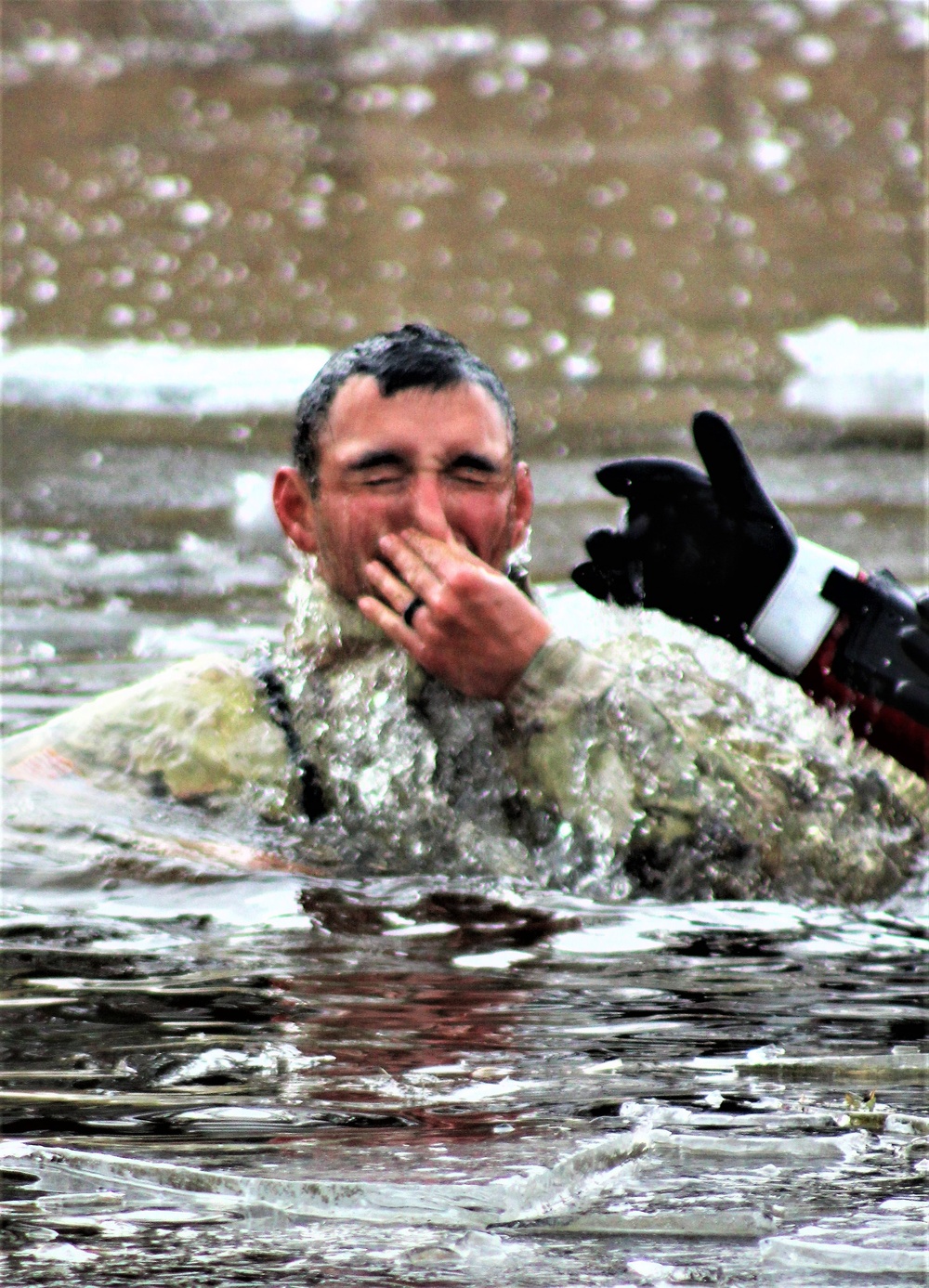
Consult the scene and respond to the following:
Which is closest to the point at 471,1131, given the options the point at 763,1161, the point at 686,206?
the point at 763,1161

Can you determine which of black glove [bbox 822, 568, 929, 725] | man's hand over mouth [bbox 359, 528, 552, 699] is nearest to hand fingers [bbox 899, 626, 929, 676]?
black glove [bbox 822, 568, 929, 725]

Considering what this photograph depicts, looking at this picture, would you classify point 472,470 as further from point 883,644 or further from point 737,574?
point 883,644

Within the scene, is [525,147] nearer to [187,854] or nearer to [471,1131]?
[187,854]

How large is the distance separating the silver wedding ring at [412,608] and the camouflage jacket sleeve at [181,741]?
43 cm

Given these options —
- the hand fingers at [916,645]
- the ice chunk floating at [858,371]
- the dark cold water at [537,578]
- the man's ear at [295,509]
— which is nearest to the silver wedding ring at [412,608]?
the man's ear at [295,509]

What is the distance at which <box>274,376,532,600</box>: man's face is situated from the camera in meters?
4.09

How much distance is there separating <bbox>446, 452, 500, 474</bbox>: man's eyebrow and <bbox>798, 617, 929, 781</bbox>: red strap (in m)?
0.69

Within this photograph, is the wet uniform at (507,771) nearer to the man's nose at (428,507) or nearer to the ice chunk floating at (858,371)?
the man's nose at (428,507)

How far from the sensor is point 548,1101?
2.81 m

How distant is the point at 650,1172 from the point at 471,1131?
0.24 m

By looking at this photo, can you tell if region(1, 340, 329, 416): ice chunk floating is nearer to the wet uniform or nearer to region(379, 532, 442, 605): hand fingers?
the wet uniform

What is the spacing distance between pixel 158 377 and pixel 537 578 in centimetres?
423

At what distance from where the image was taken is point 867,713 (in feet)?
13.1

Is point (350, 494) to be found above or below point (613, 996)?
above
